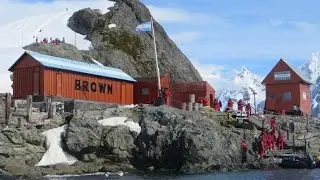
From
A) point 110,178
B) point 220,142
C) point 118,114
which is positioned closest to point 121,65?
point 118,114

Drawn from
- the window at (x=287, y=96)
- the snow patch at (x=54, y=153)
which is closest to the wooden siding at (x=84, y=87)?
the snow patch at (x=54, y=153)

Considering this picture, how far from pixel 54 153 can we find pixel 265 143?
21.9 meters

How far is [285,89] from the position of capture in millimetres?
84000

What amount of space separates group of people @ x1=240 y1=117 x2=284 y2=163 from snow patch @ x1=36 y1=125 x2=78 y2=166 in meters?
16.5

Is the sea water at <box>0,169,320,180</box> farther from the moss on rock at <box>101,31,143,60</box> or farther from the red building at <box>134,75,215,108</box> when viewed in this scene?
the moss on rock at <box>101,31,143,60</box>

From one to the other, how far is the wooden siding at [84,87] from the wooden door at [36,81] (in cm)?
103

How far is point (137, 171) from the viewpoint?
50.1 m

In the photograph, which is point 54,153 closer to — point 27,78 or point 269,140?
point 27,78

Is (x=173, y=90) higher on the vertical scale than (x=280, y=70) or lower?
lower

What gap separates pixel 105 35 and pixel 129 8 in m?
Answer: 10.7

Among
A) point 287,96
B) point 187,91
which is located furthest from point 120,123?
point 287,96

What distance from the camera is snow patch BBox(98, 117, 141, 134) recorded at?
2071 inches

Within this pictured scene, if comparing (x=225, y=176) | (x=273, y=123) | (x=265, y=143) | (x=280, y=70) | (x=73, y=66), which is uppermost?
(x=280, y=70)

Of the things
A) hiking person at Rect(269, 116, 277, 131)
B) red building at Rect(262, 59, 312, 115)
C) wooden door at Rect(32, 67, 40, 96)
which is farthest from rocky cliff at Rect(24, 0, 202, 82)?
hiking person at Rect(269, 116, 277, 131)
